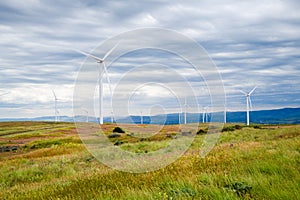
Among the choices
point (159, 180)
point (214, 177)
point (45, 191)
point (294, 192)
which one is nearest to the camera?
point (294, 192)

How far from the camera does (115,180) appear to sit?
473 inches

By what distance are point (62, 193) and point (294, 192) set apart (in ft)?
21.6

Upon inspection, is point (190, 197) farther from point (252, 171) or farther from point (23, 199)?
point (23, 199)

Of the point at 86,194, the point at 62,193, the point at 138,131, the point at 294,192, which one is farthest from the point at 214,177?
the point at 138,131

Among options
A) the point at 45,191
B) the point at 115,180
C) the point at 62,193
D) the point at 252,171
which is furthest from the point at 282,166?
the point at 45,191

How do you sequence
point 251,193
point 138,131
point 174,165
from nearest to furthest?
1. point 251,193
2. point 174,165
3. point 138,131

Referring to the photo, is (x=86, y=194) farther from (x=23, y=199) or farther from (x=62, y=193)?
(x=23, y=199)

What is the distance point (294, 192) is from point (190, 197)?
7.17ft

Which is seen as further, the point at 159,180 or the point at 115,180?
the point at 115,180

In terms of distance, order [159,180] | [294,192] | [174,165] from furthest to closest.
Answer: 1. [174,165]
2. [159,180]
3. [294,192]

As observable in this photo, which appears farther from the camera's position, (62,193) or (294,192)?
(62,193)

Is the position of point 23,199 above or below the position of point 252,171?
below

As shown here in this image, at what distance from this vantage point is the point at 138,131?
5509 centimetres

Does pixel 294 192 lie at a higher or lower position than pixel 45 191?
higher
